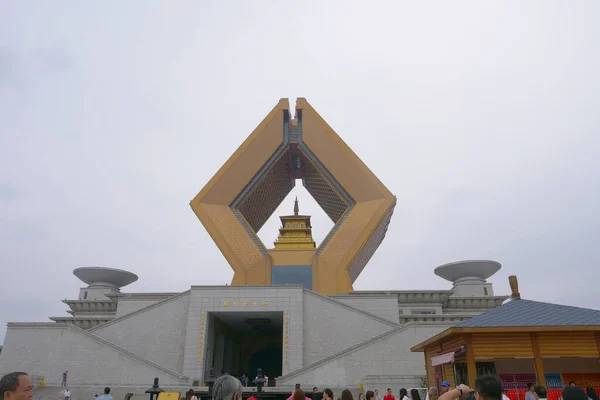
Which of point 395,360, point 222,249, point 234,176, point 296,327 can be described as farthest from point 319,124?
point 395,360

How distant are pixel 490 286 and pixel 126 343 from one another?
2029 cm

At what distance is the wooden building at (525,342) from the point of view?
8258 mm

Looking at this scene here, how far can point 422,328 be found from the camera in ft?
55.4

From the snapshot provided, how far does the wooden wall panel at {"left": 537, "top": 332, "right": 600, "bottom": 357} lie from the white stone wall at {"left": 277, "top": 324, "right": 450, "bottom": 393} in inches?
311

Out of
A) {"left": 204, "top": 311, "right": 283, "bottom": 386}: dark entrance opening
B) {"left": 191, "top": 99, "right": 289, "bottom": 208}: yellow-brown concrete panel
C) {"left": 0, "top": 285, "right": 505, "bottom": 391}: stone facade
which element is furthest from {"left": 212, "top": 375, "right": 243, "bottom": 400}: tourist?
{"left": 191, "top": 99, "right": 289, "bottom": 208}: yellow-brown concrete panel

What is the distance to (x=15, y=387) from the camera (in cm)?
252

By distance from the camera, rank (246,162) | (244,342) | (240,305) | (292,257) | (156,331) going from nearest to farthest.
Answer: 1. (240,305)
2. (156,331)
3. (292,257)
4. (244,342)
5. (246,162)

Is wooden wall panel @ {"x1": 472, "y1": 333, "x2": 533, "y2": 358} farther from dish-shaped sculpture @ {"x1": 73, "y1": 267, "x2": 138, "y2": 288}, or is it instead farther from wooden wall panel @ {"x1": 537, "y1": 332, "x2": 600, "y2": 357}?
dish-shaped sculpture @ {"x1": 73, "y1": 267, "x2": 138, "y2": 288}

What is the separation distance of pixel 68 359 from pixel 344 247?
41.9ft

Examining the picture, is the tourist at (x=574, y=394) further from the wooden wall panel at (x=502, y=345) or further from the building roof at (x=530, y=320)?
the wooden wall panel at (x=502, y=345)

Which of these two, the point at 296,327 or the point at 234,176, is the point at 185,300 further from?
the point at 234,176

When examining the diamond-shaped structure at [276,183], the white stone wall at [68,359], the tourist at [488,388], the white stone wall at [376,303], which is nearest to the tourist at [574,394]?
the tourist at [488,388]

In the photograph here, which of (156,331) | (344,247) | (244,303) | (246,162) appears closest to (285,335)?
(244,303)

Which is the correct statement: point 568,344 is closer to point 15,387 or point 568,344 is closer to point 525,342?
point 525,342
